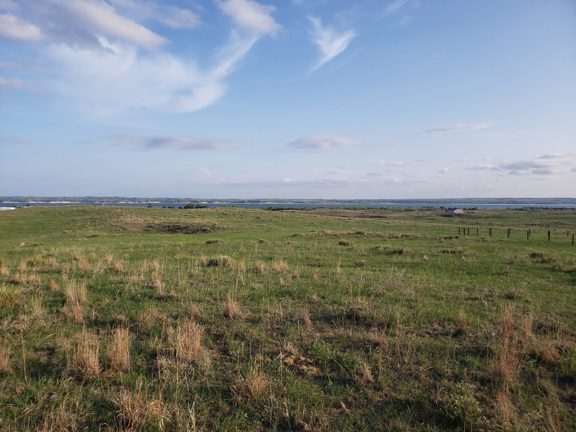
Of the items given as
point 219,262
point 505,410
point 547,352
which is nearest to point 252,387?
point 505,410

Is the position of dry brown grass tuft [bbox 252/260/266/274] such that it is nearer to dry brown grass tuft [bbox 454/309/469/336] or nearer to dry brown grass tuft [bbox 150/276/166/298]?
dry brown grass tuft [bbox 150/276/166/298]

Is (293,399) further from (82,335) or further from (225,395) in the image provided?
(82,335)

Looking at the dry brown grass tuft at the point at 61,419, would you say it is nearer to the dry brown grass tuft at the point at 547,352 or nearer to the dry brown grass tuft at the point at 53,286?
the dry brown grass tuft at the point at 547,352

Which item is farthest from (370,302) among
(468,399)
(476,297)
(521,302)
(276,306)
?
(468,399)

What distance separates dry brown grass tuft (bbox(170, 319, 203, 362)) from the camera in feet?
21.3

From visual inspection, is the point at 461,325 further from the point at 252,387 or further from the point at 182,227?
the point at 182,227

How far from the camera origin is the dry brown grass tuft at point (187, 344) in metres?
6.49

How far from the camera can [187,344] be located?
6.71 metres

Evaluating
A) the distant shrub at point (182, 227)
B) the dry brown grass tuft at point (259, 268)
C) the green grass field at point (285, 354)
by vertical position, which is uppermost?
the green grass field at point (285, 354)

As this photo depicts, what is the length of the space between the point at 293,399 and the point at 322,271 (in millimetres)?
10237

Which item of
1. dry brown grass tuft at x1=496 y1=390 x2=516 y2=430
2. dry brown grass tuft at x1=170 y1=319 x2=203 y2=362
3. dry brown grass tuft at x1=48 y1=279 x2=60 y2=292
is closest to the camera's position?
dry brown grass tuft at x1=496 y1=390 x2=516 y2=430

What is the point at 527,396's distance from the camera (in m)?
5.52

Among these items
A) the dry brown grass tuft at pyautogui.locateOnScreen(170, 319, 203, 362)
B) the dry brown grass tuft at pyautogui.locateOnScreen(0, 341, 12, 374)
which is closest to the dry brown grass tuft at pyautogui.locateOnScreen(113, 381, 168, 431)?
the dry brown grass tuft at pyautogui.locateOnScreen(170, 319, 203, 362)

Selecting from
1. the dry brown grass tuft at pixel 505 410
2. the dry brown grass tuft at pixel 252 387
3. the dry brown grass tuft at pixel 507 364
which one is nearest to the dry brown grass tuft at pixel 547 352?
the dry brown grass tuft at pixel 507 364
